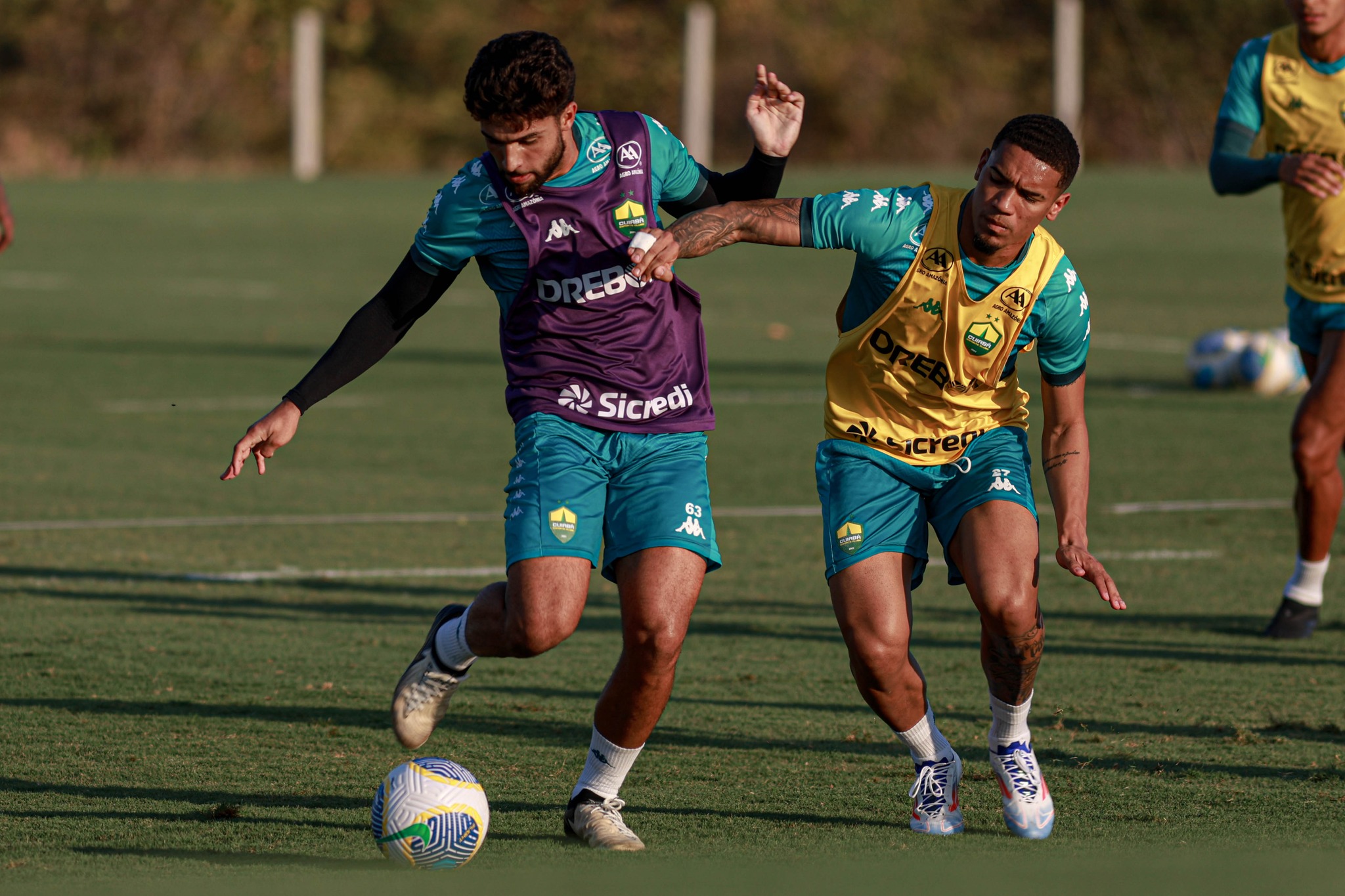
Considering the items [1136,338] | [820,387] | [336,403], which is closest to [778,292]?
[1136,338]

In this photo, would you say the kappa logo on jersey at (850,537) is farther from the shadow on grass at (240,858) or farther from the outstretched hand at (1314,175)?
the outstretched hand at (1314,175)

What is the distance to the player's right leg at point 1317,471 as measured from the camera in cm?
809

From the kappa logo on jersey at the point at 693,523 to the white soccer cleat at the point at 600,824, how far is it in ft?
2.38

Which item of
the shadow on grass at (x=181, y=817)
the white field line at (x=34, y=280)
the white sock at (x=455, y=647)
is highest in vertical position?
the white sock at (x=455, y=647)

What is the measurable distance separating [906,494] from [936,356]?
1.28 feet

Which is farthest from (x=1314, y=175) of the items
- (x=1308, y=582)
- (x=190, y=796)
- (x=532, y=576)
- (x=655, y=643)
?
(x=190, y=796)

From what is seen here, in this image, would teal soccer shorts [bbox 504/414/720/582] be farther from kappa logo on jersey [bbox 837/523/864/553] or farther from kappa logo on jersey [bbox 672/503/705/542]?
kappa logo on jersey [bbox 837/523/864/553]

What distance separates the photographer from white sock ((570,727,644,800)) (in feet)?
17.5

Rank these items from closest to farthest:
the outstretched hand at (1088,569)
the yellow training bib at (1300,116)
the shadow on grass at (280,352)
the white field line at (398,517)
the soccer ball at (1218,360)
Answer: the outstretched hand at (1088,569), the yellow training bib at (1300,116), the white field line at (398,517), the soccer ball at (1218,360), the shadow on grass at (280,352)

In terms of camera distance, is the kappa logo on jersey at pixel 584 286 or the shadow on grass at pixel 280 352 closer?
the kappa logo on jersey at pixel 584 286

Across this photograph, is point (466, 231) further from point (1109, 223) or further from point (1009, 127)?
point (1109, 223)

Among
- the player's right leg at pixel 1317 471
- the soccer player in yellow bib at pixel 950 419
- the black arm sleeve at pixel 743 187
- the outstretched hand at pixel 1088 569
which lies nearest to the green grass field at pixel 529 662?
the player's right leg at pixel 1317 471

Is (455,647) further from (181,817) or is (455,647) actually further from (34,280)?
(34,280)

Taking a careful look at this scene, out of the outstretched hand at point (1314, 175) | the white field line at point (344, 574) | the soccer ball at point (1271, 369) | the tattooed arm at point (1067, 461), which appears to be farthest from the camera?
the soccer ball at point (1271, 369)
